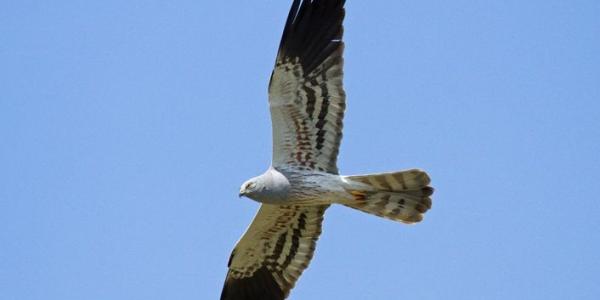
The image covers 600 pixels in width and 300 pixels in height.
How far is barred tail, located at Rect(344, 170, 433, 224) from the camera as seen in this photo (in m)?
11.0

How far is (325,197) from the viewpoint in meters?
11.2

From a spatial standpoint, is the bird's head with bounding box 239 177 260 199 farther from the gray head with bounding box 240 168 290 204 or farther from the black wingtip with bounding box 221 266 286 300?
the black wingtip with bounding box 221 266 286 300

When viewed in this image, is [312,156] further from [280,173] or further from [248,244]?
[248,244]

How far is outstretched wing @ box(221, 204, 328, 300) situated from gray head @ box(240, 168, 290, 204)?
643 millimetres

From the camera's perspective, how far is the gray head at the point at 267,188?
1105cm

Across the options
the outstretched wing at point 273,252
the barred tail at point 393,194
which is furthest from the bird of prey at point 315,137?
the outstretched wing at point 273,252

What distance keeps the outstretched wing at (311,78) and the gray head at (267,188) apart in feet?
1.48

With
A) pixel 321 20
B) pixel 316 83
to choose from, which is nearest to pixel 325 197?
pixel 316 83

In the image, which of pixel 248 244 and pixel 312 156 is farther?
pixel 248 244

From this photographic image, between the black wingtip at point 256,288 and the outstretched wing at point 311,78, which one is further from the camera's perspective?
the black wingtip at point 256,288

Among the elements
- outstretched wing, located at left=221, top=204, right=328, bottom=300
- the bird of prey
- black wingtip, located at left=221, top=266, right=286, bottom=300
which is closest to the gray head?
the bird of prey

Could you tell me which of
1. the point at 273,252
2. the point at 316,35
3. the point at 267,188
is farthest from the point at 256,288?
the point at 316,35

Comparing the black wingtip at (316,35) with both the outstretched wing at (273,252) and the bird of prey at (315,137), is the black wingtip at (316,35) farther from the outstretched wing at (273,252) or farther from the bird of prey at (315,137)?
the outstretched wing at (273,252)

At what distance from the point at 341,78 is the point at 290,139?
953 millimetres
